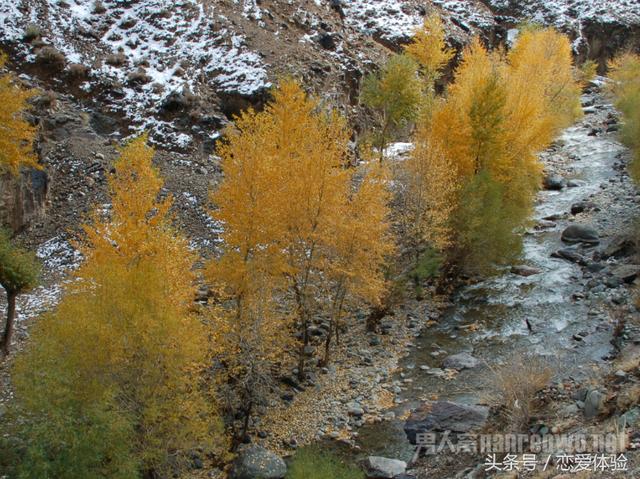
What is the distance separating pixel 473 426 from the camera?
14117mm

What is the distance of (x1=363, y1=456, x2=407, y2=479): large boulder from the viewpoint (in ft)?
43.9

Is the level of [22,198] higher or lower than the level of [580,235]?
A: higher

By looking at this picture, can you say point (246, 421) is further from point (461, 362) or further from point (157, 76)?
point (157, 76)

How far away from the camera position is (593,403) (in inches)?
460

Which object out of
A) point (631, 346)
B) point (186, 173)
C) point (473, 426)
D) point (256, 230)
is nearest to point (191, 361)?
point (256, 230)

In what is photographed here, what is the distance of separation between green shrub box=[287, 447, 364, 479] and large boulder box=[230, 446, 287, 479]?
34 cm

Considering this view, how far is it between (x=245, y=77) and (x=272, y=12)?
9651 mm

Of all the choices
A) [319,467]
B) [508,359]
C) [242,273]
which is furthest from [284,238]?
[508,359]

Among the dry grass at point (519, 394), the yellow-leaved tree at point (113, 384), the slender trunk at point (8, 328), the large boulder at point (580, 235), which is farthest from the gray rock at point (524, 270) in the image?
the slender trunk at point (8, 328)

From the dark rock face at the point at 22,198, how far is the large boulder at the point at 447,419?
21.0 m

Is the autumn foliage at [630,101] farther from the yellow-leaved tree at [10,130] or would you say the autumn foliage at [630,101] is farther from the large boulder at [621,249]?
the yellow-leaved tree at [10,130]

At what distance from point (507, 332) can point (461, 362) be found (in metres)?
2.81

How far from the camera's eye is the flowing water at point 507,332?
16.5 metres

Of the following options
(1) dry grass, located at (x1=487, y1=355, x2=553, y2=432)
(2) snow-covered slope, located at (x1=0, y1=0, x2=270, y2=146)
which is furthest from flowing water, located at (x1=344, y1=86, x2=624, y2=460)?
(2) snow-covered slope, located at (x1=0, y1=0, x2=270, y2=146)
